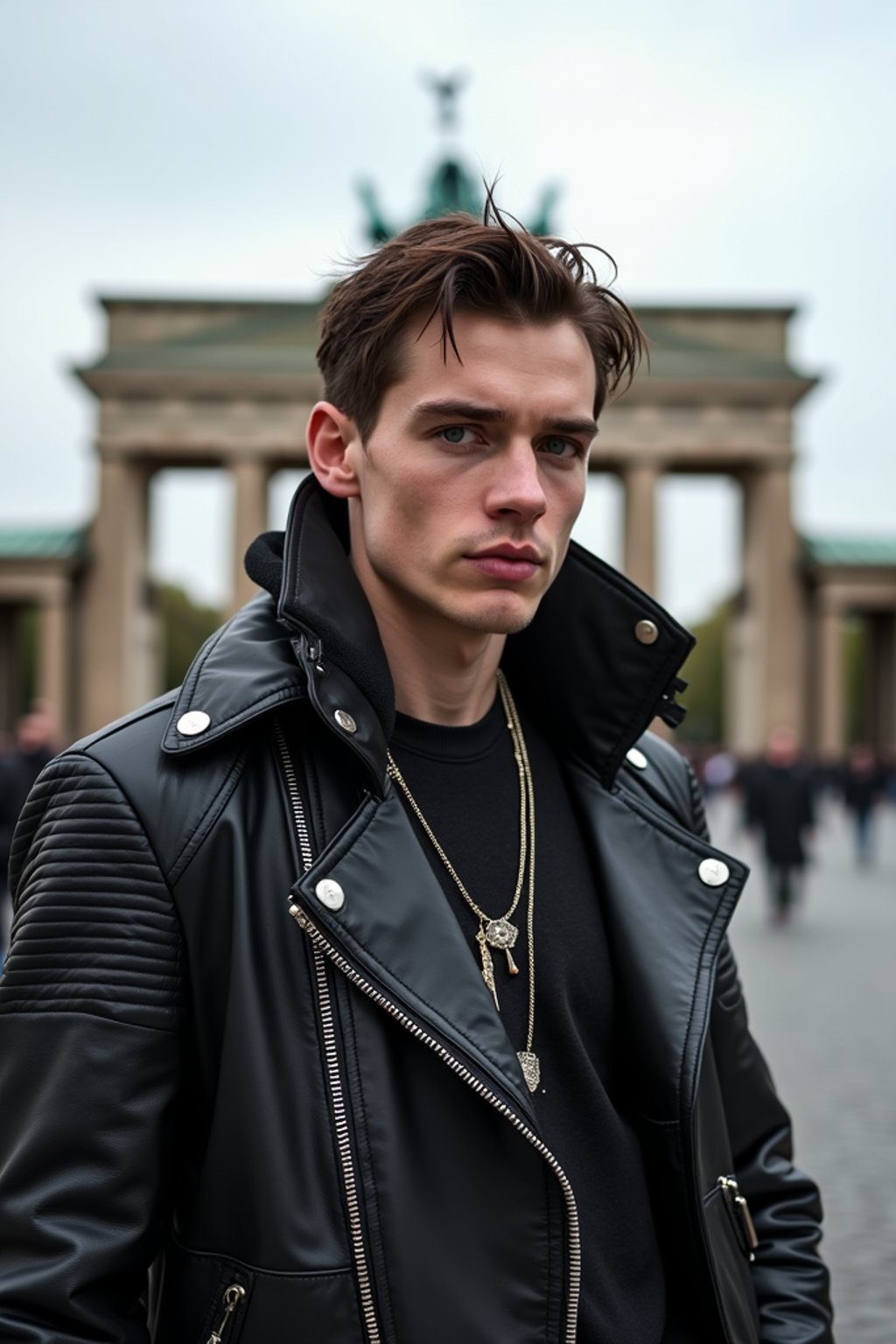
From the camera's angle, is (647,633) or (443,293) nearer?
(443,293)

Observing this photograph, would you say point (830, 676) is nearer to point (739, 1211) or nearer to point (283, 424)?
point (283, 424)

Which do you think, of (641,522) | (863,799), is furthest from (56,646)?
(863,799)

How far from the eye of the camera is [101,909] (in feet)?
5.55

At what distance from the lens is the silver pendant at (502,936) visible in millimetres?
1971

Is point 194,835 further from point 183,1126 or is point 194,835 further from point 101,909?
point 183,1126

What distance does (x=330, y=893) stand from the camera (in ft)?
5.70

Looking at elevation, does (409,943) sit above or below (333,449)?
below

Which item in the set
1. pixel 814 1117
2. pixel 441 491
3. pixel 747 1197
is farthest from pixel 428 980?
pixel 814 1117

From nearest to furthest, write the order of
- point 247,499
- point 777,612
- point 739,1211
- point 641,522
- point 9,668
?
point 739,1211, point 641,522, point 247,499, point 777,612, point 9,668

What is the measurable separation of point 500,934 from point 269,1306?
0.53 metres

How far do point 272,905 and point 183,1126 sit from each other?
0.27 meters

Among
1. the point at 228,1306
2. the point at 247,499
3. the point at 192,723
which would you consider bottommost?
the point at 228,1306

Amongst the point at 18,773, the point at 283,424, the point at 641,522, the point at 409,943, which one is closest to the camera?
the point at 409,943

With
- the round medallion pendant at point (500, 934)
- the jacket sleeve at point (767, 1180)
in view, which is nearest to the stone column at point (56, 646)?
the jacket sleeve at point (767, 1180)
